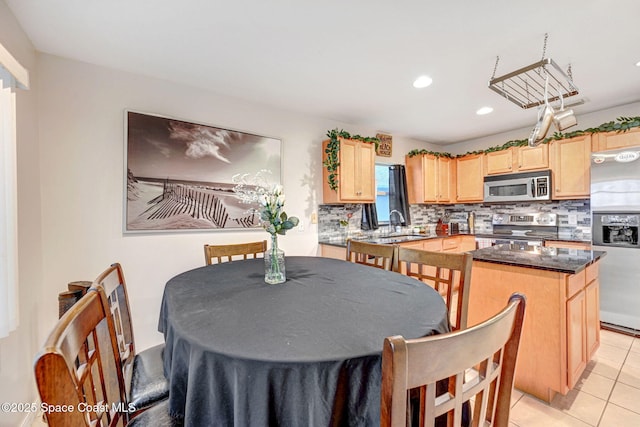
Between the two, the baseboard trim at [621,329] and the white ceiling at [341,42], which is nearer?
the white ceiling at [341,42]

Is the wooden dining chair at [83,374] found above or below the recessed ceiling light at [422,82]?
below

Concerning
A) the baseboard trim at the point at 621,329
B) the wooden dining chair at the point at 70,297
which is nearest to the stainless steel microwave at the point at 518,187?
the baseboard trim at the point at 621,329

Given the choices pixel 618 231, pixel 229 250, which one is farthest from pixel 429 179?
pixel 229 250

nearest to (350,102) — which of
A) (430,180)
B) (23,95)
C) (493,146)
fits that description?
(430,180)

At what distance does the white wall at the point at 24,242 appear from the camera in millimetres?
1494

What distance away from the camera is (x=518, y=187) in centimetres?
382

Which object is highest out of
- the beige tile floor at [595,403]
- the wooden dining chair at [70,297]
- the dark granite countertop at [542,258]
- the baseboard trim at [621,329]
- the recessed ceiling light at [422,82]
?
the recessed ceiling light at [422,82]

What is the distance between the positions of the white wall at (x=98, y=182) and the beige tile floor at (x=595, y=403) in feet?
3.09

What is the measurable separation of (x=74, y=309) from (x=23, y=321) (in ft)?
4.96

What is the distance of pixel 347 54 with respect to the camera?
2.09 meters

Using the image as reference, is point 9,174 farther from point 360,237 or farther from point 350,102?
point 360,237

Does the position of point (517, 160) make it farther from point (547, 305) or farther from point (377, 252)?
point (377, 252)

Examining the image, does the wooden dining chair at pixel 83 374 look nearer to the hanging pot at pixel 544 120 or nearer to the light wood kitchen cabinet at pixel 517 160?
the hanging pot at pixel 544 120

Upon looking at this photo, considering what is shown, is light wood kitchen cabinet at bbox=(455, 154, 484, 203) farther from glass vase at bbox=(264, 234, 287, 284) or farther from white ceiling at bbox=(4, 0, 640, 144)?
glass vase at bbox=(264, 234, 287, 284)
